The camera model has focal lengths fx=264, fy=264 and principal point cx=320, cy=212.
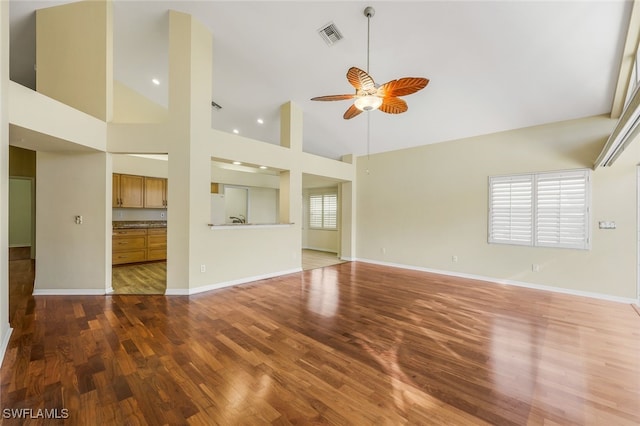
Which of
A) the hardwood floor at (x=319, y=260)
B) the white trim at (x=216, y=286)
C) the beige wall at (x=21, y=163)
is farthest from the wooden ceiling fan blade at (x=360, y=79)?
the beige wall at (x=21, y=163)

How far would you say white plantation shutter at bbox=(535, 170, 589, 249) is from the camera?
4176 mm

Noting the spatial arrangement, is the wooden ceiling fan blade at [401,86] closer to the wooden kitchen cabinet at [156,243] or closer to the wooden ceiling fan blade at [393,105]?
the wooden ceiling fan blade at [393,105]

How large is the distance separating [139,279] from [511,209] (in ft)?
22.6

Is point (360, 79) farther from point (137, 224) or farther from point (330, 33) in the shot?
point (137, 224)

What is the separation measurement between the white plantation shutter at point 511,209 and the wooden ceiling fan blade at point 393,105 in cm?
303

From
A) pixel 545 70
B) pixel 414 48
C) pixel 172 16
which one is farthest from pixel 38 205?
pixel 545 70

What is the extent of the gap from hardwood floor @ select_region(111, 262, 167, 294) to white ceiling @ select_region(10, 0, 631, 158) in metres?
3.84

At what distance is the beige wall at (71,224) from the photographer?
3861 mm

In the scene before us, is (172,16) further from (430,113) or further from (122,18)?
(430,113)

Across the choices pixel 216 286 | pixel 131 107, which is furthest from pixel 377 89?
pixel 131 107

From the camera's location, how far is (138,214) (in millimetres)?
6672

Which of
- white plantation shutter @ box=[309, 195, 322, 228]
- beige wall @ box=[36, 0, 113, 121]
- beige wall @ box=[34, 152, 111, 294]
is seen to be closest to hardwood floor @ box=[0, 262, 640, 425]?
beige wall @ box=[34, 152, 111, 294]

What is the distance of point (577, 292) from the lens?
166 inches

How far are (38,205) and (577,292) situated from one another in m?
8.35
